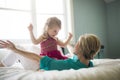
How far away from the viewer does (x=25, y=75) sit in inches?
46.8

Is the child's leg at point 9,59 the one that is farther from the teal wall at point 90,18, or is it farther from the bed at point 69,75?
the teal wall at point 90,18

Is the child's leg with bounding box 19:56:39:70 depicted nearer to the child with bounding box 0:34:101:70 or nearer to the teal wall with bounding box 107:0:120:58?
the child with bounding box 0:34:101:70

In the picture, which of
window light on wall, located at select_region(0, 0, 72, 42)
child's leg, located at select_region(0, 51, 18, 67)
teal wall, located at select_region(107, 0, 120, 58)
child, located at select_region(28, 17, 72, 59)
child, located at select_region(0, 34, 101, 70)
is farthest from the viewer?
teal wall, located at select_region(107, 0, 120, 58)

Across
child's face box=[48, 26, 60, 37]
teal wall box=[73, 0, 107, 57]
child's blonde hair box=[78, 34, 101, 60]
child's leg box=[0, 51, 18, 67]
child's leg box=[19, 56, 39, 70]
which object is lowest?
child's leg box=[19, 56, 39, 70]

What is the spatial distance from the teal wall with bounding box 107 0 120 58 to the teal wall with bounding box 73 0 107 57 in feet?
0.30

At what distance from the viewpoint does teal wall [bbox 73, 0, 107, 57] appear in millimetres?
3648

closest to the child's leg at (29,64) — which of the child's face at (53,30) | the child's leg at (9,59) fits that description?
the child's leg at (9,59)

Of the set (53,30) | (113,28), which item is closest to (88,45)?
(53,30)

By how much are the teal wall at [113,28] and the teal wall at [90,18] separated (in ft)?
0.30

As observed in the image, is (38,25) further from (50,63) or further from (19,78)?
(19,78)

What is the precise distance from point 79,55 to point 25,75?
1.50ft

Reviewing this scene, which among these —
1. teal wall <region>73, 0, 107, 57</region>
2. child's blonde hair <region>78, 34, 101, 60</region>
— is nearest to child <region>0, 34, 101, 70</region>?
child's blonde hair <region>78, 34, 101, 60</region>

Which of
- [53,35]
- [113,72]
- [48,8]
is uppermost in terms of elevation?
[48,8]

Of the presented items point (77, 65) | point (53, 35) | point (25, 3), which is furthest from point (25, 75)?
point (25, 3)
